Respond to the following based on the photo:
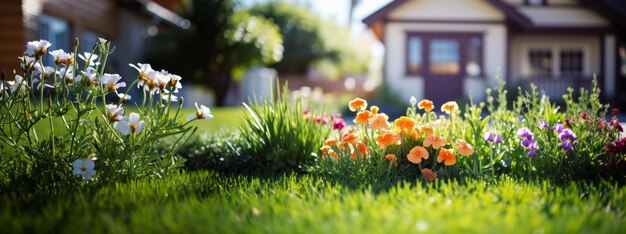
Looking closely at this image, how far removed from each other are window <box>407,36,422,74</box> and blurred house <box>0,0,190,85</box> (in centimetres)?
770

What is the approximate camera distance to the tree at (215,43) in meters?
19.1

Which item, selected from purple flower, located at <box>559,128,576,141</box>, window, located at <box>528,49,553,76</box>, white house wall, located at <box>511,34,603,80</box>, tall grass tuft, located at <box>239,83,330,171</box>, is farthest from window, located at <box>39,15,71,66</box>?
window, located at <box>528,49,553,76</box>

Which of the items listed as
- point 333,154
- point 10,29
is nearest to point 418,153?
point 333,154

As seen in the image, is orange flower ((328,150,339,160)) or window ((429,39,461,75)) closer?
orange flower ((328,150,339,160))

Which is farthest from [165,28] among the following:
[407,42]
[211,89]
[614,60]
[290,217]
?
[290,217]

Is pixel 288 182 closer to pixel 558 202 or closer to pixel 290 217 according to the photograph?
pixel 290 217

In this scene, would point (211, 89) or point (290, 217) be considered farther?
point (211, 89)

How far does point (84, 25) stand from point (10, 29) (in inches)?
130

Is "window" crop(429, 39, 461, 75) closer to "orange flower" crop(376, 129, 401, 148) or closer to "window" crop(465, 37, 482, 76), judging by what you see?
"window" crop(465, 37, 482, 76)

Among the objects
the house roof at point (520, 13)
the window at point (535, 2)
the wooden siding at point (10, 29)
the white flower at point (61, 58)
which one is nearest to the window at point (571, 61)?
the house roof at point (520, 13)

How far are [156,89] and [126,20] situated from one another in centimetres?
1503

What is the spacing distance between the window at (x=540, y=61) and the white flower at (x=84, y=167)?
1645cm

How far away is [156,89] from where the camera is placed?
3.89 meters

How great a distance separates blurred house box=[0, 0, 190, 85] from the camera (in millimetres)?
11633
